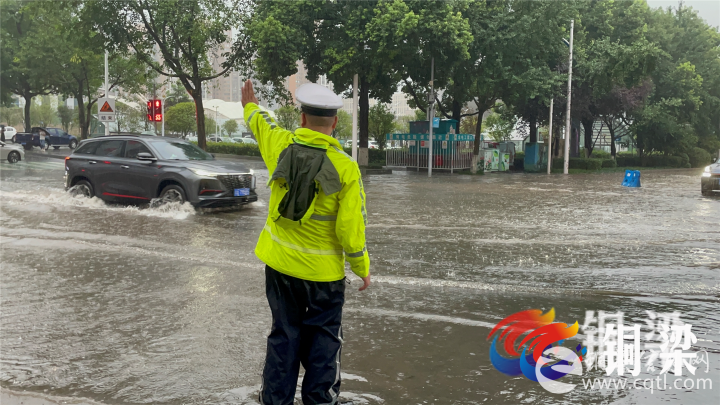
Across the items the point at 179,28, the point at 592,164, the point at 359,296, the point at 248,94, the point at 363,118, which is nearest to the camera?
the point at 248,94

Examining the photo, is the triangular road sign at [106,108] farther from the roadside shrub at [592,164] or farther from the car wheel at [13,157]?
the roadside shrub at [592,164]

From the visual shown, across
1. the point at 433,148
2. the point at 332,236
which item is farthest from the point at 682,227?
the point at 433,148

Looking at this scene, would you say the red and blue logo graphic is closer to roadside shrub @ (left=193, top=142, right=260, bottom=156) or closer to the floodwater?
the floodwater

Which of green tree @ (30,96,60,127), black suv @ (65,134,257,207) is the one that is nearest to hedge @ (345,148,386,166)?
black suv @ (65,134,257,207)

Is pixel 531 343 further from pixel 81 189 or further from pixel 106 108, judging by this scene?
pixel 106 108

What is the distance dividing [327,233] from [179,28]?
21.6m

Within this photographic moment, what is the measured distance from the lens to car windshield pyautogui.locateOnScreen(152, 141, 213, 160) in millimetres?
13031

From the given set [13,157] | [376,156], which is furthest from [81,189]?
[376,156]

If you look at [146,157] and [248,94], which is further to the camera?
[146,157]

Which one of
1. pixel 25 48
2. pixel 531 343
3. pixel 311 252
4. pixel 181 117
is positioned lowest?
→ pixel 531 343

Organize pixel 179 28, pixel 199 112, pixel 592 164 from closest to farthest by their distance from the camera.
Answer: pixel 179 28 < pixel 199 112 < pixel 592 164

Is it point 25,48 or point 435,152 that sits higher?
point 25,48

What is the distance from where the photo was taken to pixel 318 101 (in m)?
3.31

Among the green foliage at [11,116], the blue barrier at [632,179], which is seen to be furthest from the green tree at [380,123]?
the green foliage at [11,116]
